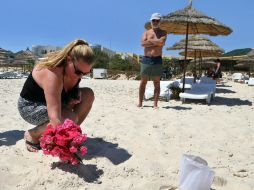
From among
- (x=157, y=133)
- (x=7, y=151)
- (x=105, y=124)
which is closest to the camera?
(x=7, y=151)

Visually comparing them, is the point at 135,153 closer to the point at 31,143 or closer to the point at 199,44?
the point at 31,143

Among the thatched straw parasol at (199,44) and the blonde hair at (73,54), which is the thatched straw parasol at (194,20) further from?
the blonde hair at (73,54)

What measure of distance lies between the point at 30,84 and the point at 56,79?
43cm

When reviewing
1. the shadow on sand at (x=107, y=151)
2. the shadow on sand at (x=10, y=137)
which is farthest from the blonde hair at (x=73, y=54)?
the shadow on sand at (x=10, y=137)

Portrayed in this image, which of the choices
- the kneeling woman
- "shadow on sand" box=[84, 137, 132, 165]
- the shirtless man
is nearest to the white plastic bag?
"shadow on sand" box=[84, 137, 132, 165]

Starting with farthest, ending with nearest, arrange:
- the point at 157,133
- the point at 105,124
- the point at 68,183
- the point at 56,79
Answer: the point at 105,124, the point at 157,133, the point at 56,79, the point at 68,183

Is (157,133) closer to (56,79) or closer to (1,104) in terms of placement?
(56,79)

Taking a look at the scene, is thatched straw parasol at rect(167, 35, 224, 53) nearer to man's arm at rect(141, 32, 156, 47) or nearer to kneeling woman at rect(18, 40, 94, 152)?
man's arm at rect(141, 32, 156, 47)

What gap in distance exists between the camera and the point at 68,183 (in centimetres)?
259

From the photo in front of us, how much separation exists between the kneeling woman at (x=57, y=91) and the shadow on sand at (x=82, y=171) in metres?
0.32

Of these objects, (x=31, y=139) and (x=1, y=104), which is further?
(x=1, y=104)

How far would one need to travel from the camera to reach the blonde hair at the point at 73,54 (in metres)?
2.85

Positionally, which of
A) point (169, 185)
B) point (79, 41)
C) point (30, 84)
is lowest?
point (169, 185)

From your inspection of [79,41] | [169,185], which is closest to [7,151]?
[79,41]
